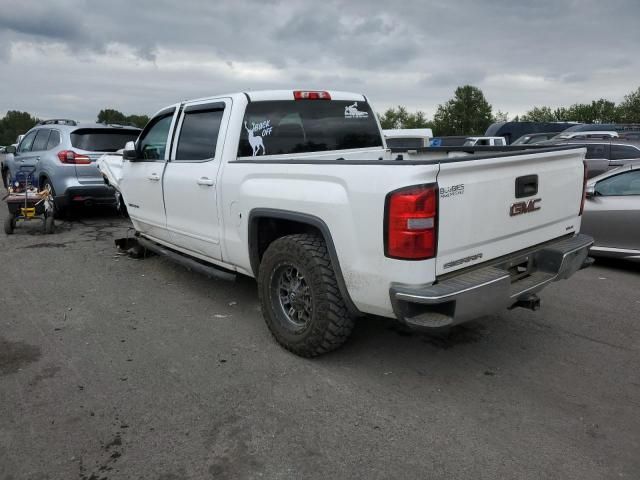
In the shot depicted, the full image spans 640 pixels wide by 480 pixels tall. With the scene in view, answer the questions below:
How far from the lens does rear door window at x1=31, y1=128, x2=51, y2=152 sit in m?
9.92

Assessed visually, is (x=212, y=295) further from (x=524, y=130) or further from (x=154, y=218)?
(x=524, y=130)

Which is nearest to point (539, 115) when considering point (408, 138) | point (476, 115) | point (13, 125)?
point (476, 115)

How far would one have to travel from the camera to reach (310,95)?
192 inches

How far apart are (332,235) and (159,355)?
1684 millimetres

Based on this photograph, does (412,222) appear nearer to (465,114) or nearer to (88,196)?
(88,196)

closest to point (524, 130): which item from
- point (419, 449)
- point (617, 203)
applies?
point (617, 203)

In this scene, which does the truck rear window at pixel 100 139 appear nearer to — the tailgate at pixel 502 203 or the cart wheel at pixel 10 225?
the cart wheel at pixel 10 225

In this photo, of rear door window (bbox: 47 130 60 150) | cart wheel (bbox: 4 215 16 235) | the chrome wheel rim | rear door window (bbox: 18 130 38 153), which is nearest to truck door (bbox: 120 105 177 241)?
the chrome wheel rim

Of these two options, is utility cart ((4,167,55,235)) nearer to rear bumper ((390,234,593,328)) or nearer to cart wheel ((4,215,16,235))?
cart wheel ((4,215,16,235))

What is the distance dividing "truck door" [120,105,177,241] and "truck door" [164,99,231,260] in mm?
225

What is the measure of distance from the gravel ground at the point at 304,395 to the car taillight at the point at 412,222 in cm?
100

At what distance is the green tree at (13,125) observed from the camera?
114 m

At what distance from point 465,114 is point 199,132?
7222cm

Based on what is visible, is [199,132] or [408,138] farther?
[408,138]
